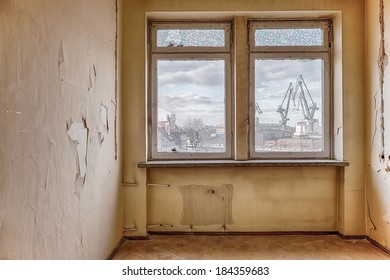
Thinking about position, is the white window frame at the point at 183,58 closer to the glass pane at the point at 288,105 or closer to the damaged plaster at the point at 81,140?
the glass pane at the point at 288,105

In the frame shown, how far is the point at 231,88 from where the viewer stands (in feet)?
10.6

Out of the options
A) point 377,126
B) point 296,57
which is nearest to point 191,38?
point 296,57

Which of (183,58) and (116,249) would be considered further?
(183,58)

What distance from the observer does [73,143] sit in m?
1.77

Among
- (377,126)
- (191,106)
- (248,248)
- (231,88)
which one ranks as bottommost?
(248,248)

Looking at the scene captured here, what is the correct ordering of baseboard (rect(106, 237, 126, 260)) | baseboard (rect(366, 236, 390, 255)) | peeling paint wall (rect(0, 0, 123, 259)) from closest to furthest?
1. peeling paint wall (rect(0, 0, 123, 259))
2. baseboard (rect(106, 237, 126, 260))
3. baseboard (rect(366, 236, 390, 255))

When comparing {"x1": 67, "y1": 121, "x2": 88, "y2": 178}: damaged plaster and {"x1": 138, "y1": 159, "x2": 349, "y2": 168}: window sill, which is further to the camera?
{"x1": 138, "y1": 159, "x2": 349, "y2": 168}: window sill

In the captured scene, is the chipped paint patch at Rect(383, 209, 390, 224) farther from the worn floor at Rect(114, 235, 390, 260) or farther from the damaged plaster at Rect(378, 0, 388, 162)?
the damaged plaster at Rect(378, 0, 388, 162)

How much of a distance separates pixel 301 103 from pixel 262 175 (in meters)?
0.92

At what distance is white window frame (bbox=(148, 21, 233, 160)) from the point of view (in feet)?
10.5

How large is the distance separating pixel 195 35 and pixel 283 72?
107cm

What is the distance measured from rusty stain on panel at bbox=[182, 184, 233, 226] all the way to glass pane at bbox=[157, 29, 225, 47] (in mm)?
1580

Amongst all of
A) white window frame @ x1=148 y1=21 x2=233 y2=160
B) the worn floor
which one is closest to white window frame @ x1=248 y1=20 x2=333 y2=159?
white window frame @ x1=148 y1=21 x2=233 y2=160

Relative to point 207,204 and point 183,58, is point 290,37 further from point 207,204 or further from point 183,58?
point 207,204
